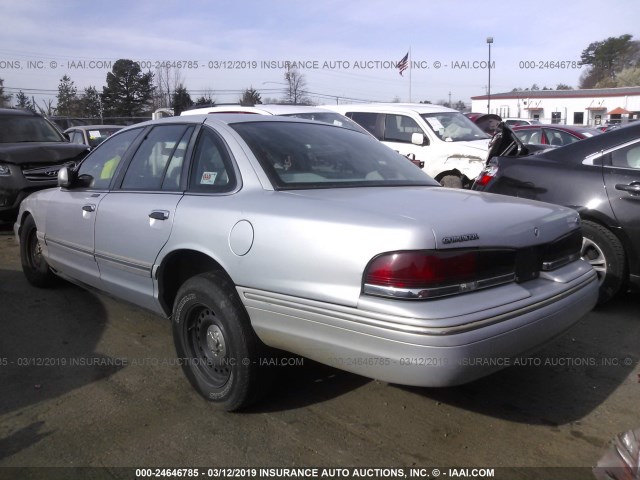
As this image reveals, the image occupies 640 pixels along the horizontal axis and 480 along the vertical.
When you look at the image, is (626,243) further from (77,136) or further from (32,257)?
(77,136)

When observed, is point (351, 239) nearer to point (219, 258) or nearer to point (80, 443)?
point (219, 258)

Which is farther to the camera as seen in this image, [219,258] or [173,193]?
[173,193]

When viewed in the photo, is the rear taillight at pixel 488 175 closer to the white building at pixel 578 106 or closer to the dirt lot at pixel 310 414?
the dirt lot at pixel 310 414

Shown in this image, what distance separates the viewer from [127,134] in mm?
4332

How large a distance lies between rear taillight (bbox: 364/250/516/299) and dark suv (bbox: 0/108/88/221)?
23.6ft

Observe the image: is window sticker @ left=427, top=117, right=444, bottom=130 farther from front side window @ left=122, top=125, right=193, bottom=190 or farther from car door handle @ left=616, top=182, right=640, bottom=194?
front side window @ left=122, top=125, right=193, bottom=190

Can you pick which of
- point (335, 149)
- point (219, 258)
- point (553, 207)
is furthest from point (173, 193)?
point (553, 207)

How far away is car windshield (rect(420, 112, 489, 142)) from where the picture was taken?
947 centimetres

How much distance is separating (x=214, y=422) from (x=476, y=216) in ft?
5.70

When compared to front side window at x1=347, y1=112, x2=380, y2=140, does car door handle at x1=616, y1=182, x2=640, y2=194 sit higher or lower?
lower

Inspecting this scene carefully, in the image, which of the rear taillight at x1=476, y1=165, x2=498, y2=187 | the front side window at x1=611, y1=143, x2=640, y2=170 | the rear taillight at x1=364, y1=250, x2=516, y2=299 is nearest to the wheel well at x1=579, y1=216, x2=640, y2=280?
the front side window at x1=611, y1=143, x2=640, y2=170

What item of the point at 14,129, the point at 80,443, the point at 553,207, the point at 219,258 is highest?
the point at 14,129

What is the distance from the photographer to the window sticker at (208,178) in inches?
131

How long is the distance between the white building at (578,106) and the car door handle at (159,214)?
2038 inches
